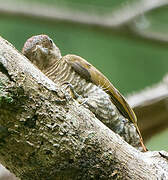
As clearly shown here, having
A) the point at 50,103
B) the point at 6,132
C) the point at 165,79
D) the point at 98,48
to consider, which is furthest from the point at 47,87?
the point at 98,48

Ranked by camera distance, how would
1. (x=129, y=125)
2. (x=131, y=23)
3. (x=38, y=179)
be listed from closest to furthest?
(x=38, y=179) < (x=129, y=125) < (x=131, y=23)

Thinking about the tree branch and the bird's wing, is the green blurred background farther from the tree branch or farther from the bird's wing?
the bird's wing

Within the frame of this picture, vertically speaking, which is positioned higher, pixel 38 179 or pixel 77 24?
pixel 77 24

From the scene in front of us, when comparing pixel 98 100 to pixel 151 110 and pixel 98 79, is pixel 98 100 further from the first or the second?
pixel 151 110

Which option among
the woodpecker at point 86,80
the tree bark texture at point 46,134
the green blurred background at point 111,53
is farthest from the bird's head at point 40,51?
the green blurred background at point 111,53

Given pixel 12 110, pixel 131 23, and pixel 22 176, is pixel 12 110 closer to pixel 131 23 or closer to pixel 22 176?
pixel 22 176

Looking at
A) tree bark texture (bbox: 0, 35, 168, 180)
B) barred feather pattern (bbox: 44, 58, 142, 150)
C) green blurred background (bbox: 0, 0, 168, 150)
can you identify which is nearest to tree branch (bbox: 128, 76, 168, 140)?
barred feather pattern (bbox: 44, 58, 142, 150)
